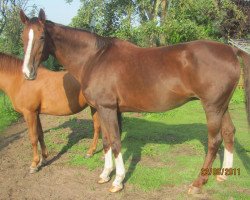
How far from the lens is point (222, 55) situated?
161 inches

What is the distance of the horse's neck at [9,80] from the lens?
5.43m

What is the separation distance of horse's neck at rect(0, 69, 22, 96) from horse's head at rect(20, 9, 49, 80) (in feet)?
4.64

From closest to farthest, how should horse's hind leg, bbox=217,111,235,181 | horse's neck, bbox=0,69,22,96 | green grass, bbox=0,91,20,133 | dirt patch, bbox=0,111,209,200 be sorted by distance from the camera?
dirt patch, bbox=0,111,209,200 < horse's hind leg, bbox=217,111,235,181 < horse's neck, bbox=0,69,22,96 < green grass, bbox=0,91,20,133

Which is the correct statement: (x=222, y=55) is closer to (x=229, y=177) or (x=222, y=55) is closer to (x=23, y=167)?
(x=229, y=177)

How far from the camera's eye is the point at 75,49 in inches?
182

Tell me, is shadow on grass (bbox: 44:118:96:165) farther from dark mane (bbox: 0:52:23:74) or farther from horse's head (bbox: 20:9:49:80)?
horse's head (bbox: 20:9:49:80)

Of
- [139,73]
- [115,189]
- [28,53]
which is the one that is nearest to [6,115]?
[28,53]

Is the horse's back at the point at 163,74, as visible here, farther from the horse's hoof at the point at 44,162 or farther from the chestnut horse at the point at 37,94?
the horse's hoof at the point at 44,162

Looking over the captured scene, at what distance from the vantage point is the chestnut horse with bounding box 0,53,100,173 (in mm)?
5289

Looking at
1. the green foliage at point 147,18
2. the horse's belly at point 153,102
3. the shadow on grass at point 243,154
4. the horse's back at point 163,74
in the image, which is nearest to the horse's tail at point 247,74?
the horse's back at point 163,74

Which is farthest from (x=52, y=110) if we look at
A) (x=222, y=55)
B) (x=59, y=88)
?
(x=222, y=55)

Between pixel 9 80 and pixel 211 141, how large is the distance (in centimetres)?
340

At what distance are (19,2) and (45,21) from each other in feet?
40.9

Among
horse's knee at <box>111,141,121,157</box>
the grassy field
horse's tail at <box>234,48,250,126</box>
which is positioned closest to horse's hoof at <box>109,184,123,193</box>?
the grassy field
